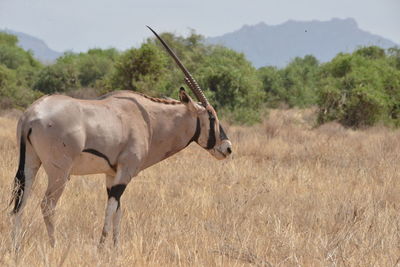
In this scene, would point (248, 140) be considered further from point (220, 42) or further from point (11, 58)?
point (11, 58)

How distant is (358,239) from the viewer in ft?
17.0

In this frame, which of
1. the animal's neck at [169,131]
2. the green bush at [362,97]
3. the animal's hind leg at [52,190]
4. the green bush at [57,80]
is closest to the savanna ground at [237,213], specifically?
the animal's hind leg at [52,190]

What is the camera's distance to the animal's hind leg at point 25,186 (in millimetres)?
4727

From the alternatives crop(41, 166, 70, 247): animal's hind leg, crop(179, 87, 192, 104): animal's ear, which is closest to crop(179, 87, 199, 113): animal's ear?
crop(179, 87, 192, 104): animal's ear

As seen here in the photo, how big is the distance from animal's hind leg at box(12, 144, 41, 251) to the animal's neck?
115 centimetres

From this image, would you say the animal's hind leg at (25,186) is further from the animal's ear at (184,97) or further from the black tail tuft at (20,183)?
the animal's ear at (184,97)

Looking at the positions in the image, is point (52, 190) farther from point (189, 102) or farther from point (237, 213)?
point (237, 213)

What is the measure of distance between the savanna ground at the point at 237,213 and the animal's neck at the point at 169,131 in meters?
0.67

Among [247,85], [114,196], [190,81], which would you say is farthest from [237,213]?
[247,85]

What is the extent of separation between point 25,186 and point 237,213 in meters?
2.54

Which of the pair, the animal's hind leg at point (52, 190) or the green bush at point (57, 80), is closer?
the animal's hind leg at point (52, 190)

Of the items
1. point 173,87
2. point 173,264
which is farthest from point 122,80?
point 173,264

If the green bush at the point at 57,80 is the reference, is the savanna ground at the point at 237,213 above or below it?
above

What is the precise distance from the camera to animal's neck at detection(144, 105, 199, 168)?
5.64 meters
